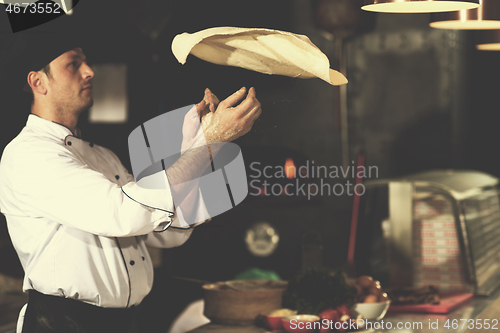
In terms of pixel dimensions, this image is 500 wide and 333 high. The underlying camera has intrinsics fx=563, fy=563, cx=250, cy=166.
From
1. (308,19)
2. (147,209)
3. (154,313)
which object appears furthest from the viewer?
(308,19)

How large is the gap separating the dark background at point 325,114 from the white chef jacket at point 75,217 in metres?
0.22

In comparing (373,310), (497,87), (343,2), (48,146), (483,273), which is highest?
(343,2)

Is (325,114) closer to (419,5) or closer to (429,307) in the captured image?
(429,307)

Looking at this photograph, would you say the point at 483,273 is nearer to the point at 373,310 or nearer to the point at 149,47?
the point at 373,310

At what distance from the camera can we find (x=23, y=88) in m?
1.67

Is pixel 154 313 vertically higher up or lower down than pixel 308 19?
lower down

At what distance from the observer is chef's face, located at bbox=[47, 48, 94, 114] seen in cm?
162

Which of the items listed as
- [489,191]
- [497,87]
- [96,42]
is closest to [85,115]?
[96,42]

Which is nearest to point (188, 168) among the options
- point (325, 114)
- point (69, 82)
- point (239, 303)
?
point (69, 82)

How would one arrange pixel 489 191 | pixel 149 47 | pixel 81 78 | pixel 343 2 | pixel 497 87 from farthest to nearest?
pixel 497 87
pixel 343 2
pixel 149 47
pixel 489 191
pixel 81 78

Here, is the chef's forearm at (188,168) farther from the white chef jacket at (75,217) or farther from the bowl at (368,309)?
the bowl at (368,309)

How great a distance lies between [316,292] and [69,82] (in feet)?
3.66

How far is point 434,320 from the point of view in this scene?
7.38 ft

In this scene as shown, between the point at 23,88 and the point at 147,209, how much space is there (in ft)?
1.92
